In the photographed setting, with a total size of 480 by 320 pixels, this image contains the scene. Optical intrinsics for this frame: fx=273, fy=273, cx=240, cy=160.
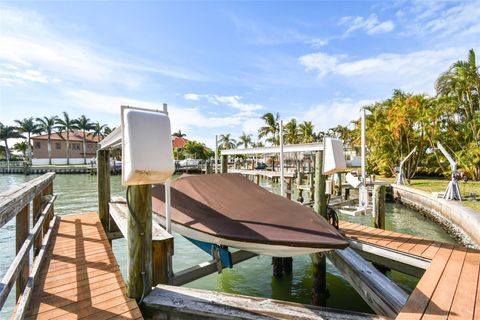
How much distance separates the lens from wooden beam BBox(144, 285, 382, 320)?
2.66 meters

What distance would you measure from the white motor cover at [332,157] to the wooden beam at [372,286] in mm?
1349

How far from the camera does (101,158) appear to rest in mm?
6312

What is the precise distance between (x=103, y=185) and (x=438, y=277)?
21.5 feet

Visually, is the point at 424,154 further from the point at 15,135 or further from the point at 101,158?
the point at 15,135

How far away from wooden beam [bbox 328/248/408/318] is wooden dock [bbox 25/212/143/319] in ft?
8.84

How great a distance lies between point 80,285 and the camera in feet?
10.7

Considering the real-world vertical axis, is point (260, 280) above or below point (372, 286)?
below

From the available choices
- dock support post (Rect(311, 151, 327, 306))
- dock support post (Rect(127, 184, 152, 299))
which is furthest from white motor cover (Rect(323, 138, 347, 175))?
dock support post (Rect(127, 184, 152, 299))

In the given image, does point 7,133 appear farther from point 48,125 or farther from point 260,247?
point 260,247

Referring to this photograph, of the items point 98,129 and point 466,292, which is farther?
point 98,129

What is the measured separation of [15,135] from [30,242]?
224ft

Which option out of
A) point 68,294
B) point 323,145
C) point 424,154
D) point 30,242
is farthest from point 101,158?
point 424,154

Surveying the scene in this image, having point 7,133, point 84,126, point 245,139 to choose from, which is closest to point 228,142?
point 245,139

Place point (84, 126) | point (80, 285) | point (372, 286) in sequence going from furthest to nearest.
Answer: point (84, 126)
point (372, 286)
point (80, 285)
